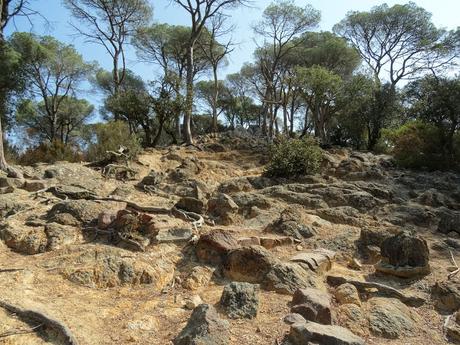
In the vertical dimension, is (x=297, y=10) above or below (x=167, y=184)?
above

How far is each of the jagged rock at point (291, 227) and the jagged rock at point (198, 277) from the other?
7.11ft

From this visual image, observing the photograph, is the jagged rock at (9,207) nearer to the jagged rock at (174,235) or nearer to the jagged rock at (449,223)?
the jagged rock at (174,235)

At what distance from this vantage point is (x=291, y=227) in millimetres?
7340

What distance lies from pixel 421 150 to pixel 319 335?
1130cm

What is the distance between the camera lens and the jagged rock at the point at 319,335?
144 inches

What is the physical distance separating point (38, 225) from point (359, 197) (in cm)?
647

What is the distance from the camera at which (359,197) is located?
9242 millimetres

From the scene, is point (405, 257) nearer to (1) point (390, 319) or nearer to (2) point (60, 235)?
(1) point (390, 319)

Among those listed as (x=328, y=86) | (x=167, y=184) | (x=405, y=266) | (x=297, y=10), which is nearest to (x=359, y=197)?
(x=405, y=266)

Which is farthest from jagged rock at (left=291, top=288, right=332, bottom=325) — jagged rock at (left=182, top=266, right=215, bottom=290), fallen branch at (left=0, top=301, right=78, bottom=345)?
fallen branch at (left=0, top=301, right=78, bottom=345)

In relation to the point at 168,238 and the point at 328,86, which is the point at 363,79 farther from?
the point at 168,238

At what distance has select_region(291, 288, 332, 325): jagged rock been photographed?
13.9ft

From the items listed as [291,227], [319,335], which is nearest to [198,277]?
[319,335]

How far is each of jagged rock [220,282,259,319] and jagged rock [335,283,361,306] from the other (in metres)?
1.11
